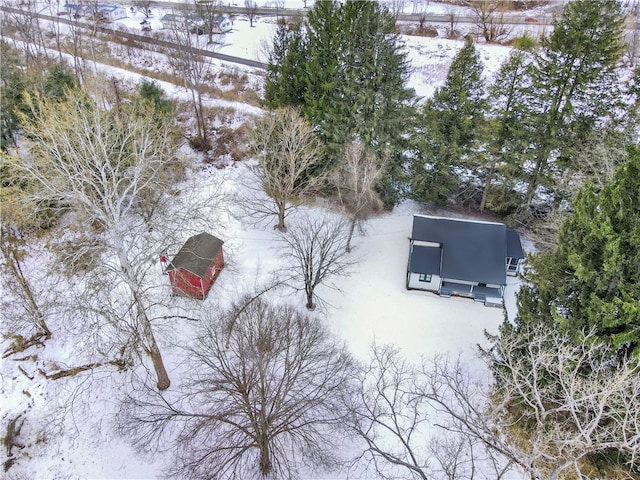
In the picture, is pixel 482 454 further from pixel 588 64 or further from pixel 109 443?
pixel 588 64

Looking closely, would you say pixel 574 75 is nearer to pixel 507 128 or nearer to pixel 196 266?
pixel 507 128

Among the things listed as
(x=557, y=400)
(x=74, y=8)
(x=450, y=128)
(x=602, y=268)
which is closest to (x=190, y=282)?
(x=557, y=400)

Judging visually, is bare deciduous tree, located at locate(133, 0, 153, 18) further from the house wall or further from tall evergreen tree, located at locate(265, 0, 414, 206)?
the house wall

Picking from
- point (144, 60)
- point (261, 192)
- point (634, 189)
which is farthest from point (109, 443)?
point (144, 60)

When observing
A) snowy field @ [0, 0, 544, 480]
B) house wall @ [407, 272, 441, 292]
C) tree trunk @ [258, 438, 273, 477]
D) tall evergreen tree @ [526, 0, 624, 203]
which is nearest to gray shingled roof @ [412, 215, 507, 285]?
house wall @ [407, 272, 441, 292]

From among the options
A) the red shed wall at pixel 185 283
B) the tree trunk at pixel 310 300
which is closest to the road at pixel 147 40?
the red shed wall at pixel 185 283

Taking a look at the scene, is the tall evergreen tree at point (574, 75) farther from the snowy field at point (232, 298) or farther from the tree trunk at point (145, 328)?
the tree trunk at point (145, 328)
